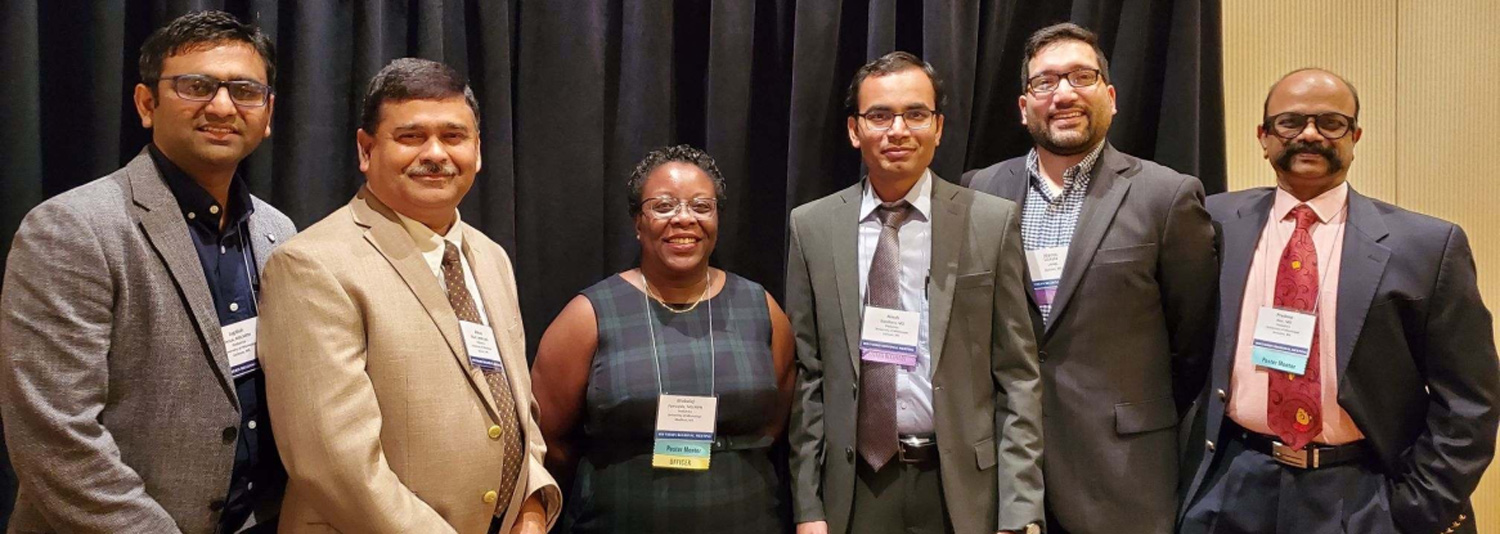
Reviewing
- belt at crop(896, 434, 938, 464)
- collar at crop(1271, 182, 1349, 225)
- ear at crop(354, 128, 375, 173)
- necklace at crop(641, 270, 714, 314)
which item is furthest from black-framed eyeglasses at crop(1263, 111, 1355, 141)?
ear at crop(354, 128, 375, 173)

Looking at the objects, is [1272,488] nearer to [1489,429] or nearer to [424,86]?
[1489,429]

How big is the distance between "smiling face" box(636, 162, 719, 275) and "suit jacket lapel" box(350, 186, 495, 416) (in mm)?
659

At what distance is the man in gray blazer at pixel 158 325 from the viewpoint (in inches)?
69.4

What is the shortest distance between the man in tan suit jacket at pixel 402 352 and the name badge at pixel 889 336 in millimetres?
793

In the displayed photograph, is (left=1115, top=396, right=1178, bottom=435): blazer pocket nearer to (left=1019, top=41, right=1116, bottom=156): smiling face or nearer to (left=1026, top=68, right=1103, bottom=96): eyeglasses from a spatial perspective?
(left=1019, top=41, right=1116, bottom=156): smiling face

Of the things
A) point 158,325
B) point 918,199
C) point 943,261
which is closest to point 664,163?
point 918,199

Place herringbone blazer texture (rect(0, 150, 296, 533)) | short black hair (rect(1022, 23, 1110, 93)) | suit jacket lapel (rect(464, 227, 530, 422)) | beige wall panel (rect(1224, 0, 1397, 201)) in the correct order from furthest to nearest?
beige wall panel (rect(1224, 0, 1397, 201)) < short black hair (rect(1022, 23, 1110, 93)) < suit jacket lapel (rect(464, 227, 530, 422)) < herringbone blazer texture (rect(0, 150, 296, 533))

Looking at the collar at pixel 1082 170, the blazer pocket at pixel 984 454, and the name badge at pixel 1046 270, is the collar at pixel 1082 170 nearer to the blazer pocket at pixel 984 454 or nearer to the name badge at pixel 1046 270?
the name badge at pixel 1046 270

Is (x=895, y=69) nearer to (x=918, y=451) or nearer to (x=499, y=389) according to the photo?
(x=918, y=451)

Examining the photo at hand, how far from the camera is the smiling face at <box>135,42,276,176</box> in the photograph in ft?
6.54

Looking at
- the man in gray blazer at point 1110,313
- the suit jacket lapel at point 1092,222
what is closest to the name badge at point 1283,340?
the man in gray blazer at point 1110,313

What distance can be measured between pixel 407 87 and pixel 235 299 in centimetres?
53

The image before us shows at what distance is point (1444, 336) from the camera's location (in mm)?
2436

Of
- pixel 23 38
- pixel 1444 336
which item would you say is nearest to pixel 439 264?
pixel 23 38
